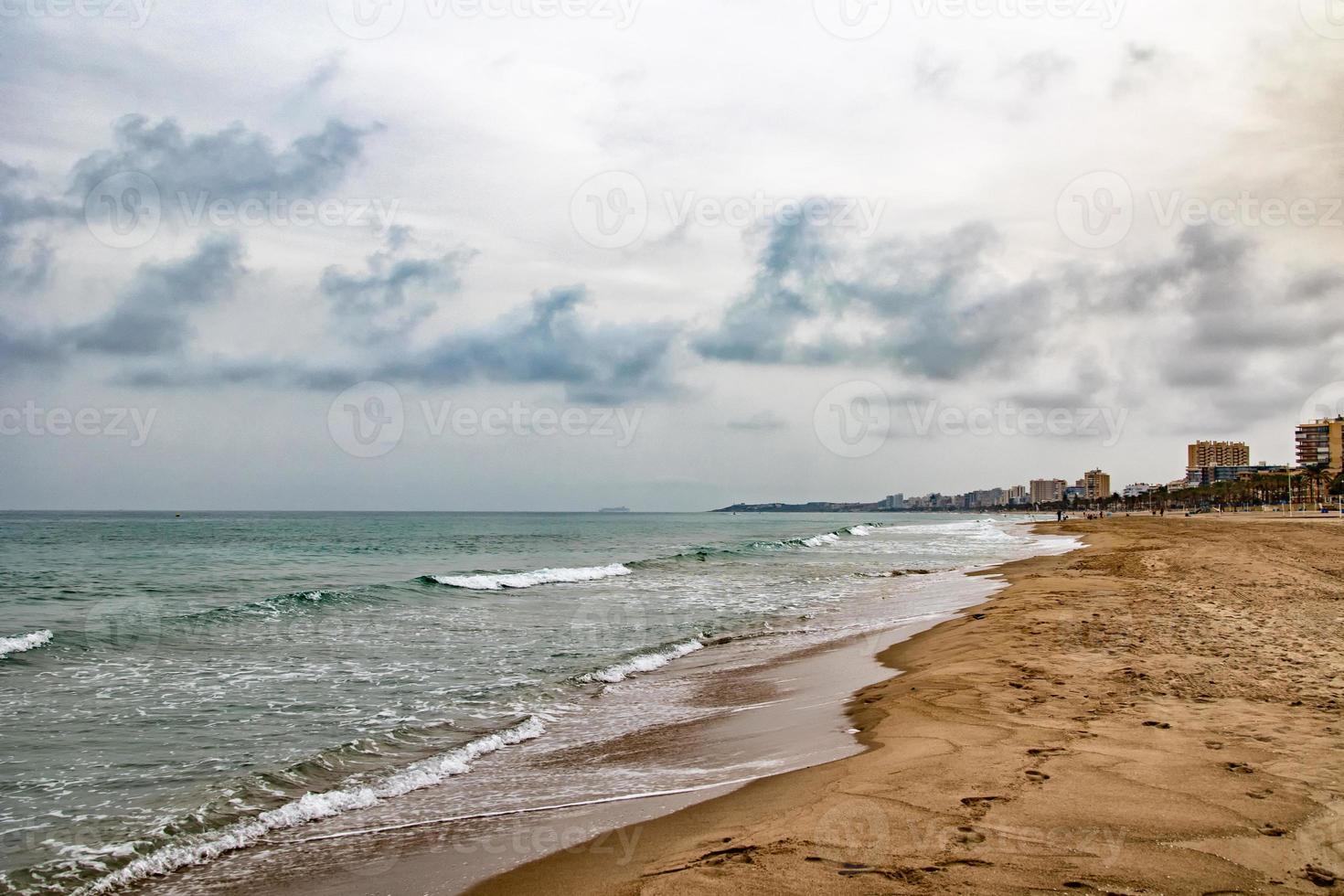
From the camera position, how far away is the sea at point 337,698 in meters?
6.42

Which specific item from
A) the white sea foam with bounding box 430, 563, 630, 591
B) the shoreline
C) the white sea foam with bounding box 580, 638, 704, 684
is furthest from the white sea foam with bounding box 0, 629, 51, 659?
the white sea foam with bounding box 430, 563, 630, 591

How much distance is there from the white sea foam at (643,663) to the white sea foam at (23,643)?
10.7 m

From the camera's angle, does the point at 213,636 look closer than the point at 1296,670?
No

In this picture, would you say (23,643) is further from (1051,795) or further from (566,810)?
(1051,795)

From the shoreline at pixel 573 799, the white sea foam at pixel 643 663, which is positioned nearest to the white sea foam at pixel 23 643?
the white sea foam at pixel 643 663

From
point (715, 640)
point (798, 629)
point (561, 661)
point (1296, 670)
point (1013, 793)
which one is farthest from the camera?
point (798, 629)

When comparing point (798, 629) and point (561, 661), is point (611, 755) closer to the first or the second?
point (561, 661)

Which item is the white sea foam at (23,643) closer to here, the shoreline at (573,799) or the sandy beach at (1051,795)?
the shoreline at (573,799)

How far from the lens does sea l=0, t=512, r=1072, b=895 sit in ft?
21.1

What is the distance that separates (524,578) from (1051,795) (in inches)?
1080

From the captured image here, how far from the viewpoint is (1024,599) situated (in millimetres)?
17297

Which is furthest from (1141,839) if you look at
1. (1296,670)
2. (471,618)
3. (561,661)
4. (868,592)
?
(868,592)

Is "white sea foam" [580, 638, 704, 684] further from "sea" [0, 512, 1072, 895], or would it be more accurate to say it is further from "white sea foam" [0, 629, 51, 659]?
"white sea foam" [0, 629, 51, 659]

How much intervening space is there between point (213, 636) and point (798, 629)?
12183 mm
